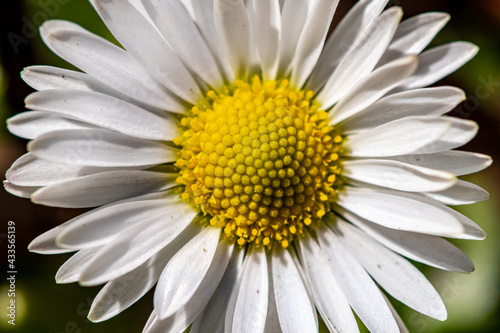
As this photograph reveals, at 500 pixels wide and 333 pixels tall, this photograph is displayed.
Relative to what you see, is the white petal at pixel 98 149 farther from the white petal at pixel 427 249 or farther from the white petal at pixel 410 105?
the white petal at pixel 427 249

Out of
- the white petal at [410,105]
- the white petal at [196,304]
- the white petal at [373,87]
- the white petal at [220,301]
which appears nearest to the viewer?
the white petal at [373,87]

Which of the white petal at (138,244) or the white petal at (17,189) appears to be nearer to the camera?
the white petal at (138,244)

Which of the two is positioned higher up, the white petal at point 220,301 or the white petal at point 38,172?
the white petal at point 38,172

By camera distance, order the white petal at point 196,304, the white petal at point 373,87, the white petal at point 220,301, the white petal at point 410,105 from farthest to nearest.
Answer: the white petal at point 220,301, the white petal at point 196,304, the white petal at point 410,105, the white petal at point 373,87

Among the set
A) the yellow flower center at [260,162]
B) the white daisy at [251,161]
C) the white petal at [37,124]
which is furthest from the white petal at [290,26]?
the white petal at [37,124]

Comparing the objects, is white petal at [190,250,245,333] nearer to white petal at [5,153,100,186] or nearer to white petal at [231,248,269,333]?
white petal at [231,248,269,333]

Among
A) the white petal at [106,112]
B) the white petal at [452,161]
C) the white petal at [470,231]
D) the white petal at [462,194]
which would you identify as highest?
the white petal at [106,112]

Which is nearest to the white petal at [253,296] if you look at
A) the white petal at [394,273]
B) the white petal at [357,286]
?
the white petal at [357,286]

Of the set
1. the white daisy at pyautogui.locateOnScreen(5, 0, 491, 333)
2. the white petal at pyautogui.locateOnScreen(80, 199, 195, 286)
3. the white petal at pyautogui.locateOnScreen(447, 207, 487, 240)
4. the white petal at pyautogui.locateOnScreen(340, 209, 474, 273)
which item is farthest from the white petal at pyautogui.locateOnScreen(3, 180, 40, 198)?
the white petal at pyautogui.locateOnScreen(447, 207, 487, 240)
